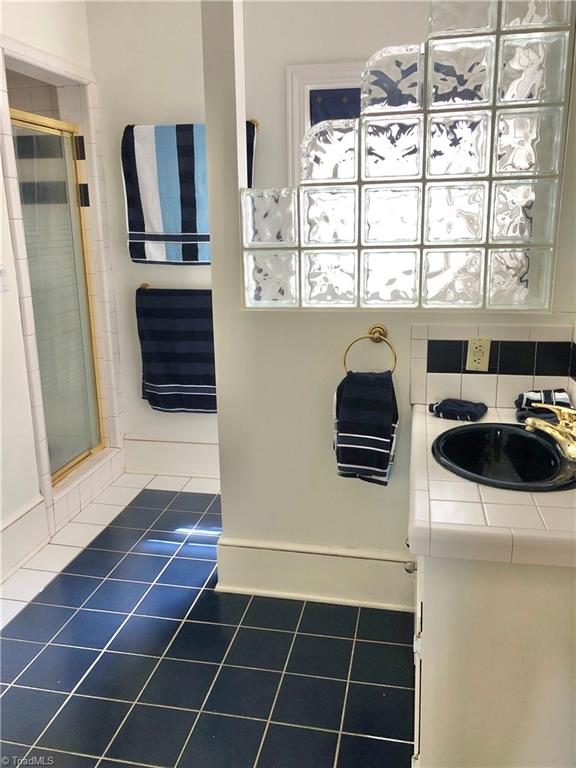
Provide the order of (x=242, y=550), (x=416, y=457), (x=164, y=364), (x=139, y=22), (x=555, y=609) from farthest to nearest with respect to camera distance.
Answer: (x=164, y=364), (x=139, y=22), (x=242, y=550), (x=416, y=457), (x=555, y=609)

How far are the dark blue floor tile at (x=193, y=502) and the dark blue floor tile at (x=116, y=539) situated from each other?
0.95ft

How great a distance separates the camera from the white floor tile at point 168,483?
Result: 129 inches

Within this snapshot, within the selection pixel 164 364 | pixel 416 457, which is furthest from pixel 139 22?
pixel 416 457

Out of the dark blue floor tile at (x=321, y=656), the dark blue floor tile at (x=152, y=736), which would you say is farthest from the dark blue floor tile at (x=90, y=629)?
the dark blue floor tile at (x=321, y=656)

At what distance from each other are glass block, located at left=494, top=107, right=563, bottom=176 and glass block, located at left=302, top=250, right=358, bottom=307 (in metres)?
0.53

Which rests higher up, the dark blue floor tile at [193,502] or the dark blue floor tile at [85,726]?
the dark blue floor tile at [193,502]

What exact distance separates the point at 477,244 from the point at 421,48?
23.4 inches

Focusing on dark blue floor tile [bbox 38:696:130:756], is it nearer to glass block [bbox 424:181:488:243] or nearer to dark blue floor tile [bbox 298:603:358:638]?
dark blue floor tile [bbox 298:603:358:638]

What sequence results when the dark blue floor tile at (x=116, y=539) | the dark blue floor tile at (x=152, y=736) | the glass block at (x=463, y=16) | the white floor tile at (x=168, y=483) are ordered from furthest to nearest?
1. the white floor tile at (x=168, y=483)
2. the dark blue floor tile at (x=116, y=539)
3. the glass block at (x=463, y=16)
4. the dark blue floor tile at (x=152, y=736)

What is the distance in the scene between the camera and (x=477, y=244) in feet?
6.31

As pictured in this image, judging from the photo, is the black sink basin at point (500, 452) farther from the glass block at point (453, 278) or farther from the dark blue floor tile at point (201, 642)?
the dark blue floor tile at point (201, 642)

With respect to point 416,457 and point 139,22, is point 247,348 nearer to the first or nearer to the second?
point 416,457

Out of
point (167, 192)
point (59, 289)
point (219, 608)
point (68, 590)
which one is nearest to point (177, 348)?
point (59, 289)

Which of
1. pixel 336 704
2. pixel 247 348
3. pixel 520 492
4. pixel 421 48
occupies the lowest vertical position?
pixel 336 704
